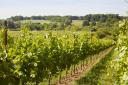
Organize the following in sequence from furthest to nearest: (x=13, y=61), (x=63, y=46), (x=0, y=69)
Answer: (x=63, y=46) → (x=13, y=61) → (x=0, y=69)

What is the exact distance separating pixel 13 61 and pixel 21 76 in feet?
3.98

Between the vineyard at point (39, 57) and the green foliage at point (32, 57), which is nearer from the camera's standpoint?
the vineyard at point (39, 57)

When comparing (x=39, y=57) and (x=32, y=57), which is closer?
(x=32, y=57)

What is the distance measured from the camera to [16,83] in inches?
491

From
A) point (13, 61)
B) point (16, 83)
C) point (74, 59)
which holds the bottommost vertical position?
point (74, 59)

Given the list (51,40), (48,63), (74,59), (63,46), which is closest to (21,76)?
(48,63)

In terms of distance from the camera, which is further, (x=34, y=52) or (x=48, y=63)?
(x=48, y=63)

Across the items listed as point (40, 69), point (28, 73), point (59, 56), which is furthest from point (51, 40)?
point (28, 73)

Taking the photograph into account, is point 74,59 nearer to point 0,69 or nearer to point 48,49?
point 48,49

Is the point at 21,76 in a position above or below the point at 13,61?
below

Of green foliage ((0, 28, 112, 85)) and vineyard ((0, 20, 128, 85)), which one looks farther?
green foliage ((0, 28, 112, 85))

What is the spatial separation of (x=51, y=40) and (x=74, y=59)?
5.80 meters

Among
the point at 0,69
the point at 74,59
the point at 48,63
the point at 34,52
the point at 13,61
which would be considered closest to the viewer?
the point at 0,69

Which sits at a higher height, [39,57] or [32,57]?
[32,57]
